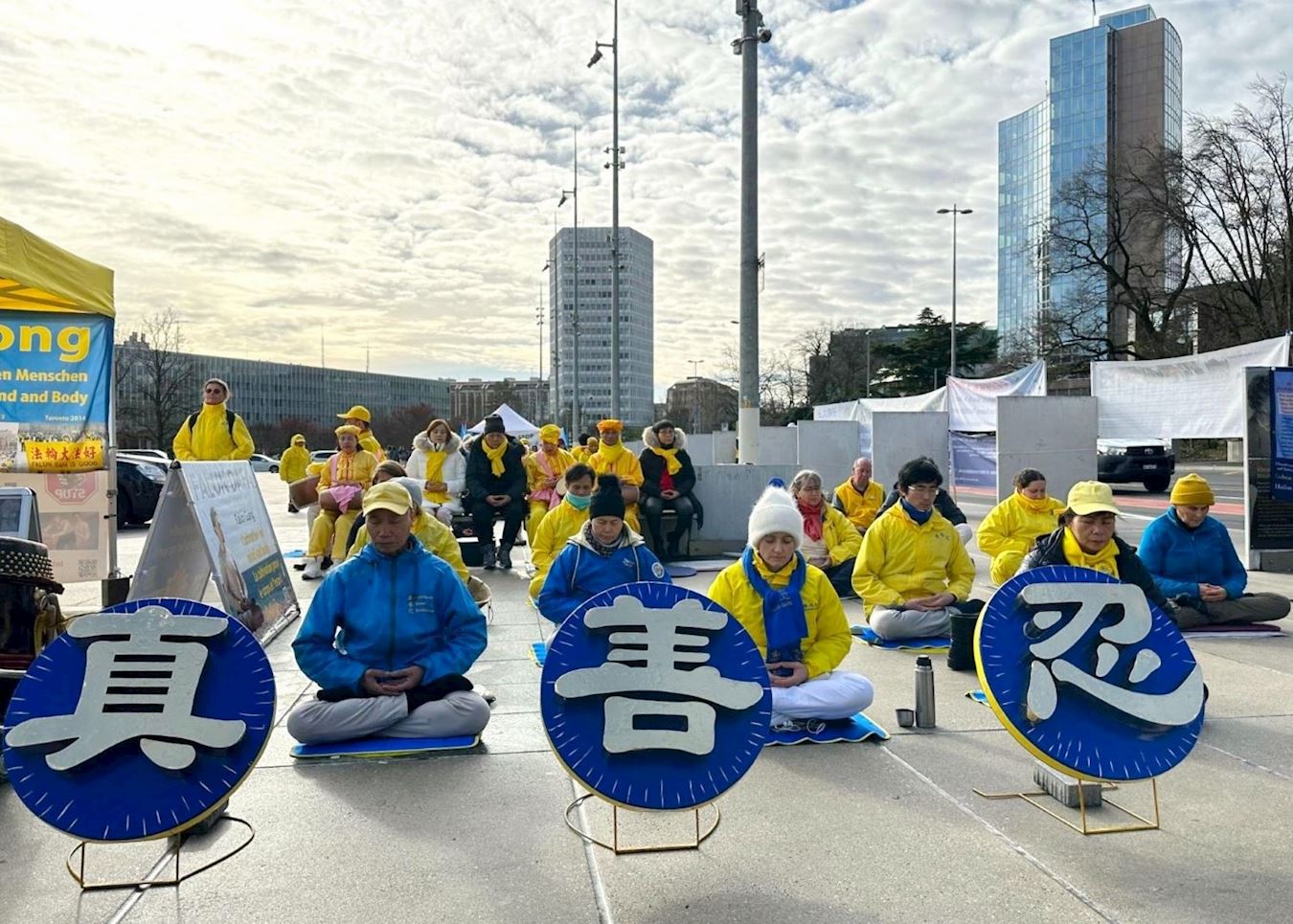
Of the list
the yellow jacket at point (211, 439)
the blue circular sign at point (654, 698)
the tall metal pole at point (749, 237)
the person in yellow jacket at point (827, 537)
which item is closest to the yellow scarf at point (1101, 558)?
the blue circular sign at point (654, 698)

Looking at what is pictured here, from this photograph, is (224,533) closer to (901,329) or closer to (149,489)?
(149,489)

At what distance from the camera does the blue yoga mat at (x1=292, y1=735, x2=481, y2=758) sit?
4.78 m

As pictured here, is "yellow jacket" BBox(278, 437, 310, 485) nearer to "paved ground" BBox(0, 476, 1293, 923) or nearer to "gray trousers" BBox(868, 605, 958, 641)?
"gray trousers" BBox(868, 605, 958, 641)

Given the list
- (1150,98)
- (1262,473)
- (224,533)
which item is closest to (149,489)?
(224,533)

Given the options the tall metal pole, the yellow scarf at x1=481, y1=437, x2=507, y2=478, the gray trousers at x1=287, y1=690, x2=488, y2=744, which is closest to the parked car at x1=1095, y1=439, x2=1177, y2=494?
the tall metal pole

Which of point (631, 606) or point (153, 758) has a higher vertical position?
point (631, 606)

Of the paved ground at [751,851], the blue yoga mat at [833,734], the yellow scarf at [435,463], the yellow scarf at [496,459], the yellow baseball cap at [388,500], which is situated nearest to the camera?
the paved ground at [751,851]

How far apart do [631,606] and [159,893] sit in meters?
1.89

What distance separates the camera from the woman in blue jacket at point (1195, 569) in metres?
7.50

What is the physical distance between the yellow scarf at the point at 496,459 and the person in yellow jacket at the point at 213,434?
2998mm

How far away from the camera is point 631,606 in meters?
3.68

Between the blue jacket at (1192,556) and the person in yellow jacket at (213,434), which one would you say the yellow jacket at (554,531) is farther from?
the blue jacket at (1192,556)

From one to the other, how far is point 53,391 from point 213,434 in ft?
5.87

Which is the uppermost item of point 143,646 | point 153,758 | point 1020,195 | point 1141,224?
point 1020,195
